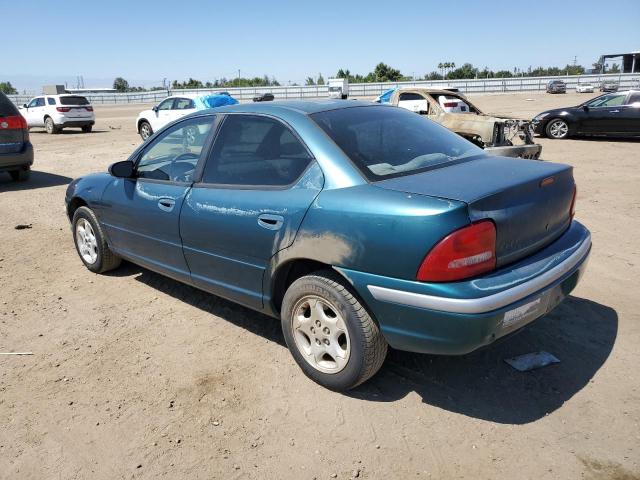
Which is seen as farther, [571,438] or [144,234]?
[144,234]

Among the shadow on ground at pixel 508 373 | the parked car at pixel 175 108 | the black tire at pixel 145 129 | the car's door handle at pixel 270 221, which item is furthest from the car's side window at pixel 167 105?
the car's door handle at pixel 270 221

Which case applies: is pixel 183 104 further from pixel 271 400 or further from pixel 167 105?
pixel 271 400

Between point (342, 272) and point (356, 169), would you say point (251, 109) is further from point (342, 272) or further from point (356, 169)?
point (342, 272)

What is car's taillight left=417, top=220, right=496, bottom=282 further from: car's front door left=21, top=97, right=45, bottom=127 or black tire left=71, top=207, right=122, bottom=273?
car's front door left=21, top=97, right=45, bottom=127

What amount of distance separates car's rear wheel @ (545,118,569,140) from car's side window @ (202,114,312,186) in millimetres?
13887

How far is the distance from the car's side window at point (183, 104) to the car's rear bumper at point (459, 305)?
50.9 feet

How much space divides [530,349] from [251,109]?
251 centimetres

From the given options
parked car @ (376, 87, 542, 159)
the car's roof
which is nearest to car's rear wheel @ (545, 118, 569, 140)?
parked car @ (376, 87, 542, 159)

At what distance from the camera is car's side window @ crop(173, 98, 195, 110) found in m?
17.0

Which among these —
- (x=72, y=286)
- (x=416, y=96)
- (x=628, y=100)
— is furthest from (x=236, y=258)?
(x=628, y=100)

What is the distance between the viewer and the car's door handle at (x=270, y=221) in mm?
3101

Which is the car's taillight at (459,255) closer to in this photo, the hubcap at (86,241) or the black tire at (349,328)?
the black tire at (349,328)

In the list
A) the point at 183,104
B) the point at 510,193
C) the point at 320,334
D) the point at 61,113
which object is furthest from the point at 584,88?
the point at 320,334

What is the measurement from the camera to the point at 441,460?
2.53 meters
